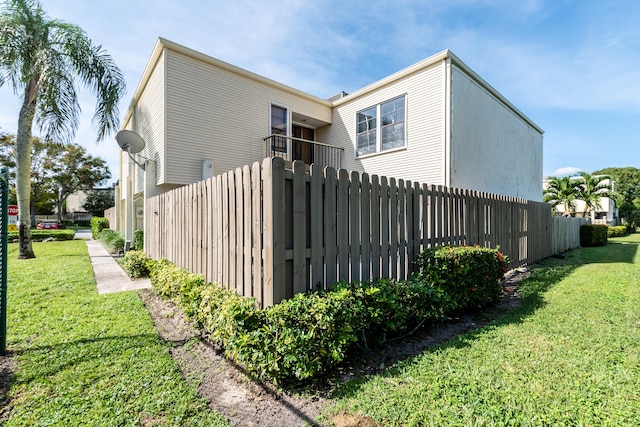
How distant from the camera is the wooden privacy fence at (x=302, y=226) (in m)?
2.96

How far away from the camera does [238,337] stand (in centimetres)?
267

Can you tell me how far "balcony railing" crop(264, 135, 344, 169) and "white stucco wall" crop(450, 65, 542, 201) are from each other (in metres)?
4.48

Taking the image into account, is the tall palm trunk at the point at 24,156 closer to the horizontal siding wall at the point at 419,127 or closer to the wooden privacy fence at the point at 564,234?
the horizontal siding wall at the point at 419,127

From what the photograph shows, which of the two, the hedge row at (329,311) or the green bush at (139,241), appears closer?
the hedge row at (329,311)

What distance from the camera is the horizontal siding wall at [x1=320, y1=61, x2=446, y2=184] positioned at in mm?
8844

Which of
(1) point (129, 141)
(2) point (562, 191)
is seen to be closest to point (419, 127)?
(1) point (129, 141)

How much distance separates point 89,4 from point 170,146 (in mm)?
3448

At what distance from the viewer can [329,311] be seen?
2.68m

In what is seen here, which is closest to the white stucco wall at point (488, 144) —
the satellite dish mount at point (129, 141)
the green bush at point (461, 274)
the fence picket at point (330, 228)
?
the green bush at point (461, 274)

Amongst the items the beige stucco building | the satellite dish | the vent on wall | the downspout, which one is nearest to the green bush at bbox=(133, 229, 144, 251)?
the beige stucco building

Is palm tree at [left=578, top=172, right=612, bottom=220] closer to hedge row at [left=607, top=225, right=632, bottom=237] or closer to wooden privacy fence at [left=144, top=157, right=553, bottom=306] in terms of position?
hedge row at [left=607, top=225, right=632, bottom=237]

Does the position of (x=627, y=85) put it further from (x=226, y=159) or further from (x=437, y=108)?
(x=226, y=159)

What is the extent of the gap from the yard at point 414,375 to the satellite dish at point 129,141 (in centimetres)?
598

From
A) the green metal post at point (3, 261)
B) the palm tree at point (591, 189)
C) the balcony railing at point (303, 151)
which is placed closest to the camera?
the green metal post at point (3, 261)
